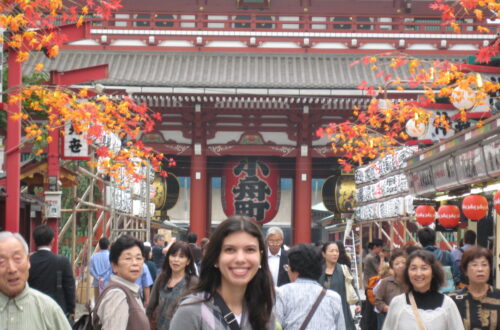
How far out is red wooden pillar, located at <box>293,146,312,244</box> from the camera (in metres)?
24.2

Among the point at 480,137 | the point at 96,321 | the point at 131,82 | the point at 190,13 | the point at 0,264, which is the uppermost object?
the point at 190,13

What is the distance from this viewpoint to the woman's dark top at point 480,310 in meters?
6.13

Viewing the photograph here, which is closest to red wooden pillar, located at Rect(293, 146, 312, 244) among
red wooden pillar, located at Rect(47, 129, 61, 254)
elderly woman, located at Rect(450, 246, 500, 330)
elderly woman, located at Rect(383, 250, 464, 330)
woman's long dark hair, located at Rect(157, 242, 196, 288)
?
red wooden pillar, located at Rect(47, 129, 61, 254)

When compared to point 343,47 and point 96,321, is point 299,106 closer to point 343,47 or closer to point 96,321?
point 343,47

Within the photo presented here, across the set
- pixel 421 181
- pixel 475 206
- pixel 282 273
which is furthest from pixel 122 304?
pixel 421 181

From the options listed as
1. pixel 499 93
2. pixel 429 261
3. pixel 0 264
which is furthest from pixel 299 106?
pixel 0 264

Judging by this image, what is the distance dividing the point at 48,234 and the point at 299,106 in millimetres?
16226

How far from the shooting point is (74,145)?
14039 mm

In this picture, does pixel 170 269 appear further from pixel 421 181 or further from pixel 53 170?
pixel 421 181

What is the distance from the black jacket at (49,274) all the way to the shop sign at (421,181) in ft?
22.0

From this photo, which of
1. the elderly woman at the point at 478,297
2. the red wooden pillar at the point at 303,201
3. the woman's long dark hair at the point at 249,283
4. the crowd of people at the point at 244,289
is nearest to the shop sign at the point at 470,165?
the crowd of people at the point at 244,289

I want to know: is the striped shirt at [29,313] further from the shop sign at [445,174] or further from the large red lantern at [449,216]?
the large red lantern at [449,216]

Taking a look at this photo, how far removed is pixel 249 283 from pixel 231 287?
0.10 metres

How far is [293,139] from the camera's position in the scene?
24.8 m
